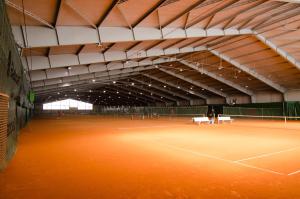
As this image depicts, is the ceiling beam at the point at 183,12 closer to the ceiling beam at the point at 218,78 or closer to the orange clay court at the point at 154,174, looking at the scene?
the orange clay court at the point at 154,174

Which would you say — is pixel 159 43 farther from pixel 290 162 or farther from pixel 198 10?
pixel 290 162

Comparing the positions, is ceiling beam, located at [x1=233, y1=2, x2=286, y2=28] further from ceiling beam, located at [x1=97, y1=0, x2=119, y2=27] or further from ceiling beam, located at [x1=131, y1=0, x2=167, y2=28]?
ceiling beam, located at [x1=97, y1=0, x2=119, y2=27]

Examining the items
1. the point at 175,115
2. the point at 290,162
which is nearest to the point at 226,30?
the point at 290,162

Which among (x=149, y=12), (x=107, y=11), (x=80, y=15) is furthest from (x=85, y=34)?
(x=149, y=12)

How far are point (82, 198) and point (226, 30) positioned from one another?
1819cm

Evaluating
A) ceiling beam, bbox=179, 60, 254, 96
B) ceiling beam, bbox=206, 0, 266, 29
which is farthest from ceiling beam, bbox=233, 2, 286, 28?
ceiling beam, bbox=179, 60, 254, 96

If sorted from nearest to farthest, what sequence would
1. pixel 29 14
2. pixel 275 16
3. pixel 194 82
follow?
pixel 29 14 → pixel 275 16 → pixel 194 82

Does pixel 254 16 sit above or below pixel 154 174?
above

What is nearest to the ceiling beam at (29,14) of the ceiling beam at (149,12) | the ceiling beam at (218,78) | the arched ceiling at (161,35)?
the arched ceiling at (161,35)

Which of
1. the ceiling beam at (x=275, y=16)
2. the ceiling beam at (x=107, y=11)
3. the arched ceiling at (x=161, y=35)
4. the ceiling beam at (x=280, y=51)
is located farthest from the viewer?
the ceiling beam at (x=280, y=51)

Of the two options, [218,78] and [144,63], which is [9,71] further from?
[218,78]

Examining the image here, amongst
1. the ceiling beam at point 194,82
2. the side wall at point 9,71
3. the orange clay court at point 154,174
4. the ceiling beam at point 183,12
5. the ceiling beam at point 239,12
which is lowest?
the orange clay court at point 154,174

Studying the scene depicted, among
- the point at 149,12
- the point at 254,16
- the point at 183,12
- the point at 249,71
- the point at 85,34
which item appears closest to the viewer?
the point at 149,12

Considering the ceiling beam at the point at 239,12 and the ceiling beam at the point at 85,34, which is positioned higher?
the ceiling beam at the point at 239,12
